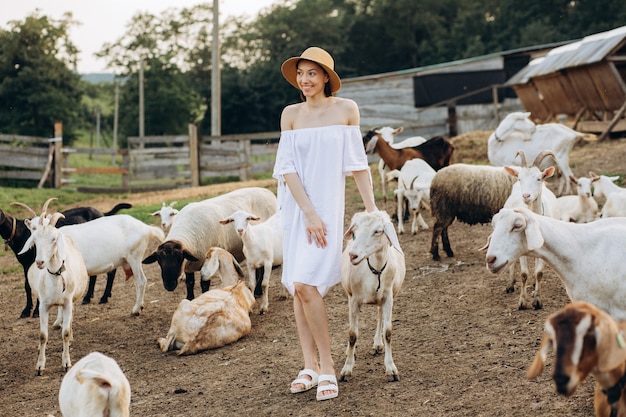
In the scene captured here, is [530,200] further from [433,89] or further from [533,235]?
[433,89]

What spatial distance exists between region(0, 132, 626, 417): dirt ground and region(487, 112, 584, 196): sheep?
3.70 meters

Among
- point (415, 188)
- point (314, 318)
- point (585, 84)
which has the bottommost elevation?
point (314, 318)

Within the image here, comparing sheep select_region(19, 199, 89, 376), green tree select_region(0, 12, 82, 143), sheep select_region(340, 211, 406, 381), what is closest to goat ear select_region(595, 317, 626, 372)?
sheep select_region(340, 211, 406, 381)

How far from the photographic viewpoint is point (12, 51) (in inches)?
1216

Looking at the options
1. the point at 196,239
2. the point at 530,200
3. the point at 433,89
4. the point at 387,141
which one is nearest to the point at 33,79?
the point at 433,89

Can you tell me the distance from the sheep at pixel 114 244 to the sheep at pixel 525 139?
6.67m

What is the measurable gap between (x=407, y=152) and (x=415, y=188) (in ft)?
6.83

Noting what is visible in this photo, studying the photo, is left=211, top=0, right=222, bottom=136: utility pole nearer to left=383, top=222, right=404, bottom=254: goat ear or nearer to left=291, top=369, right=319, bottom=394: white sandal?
left=291, top=369, right=319, bottom=394: white sandal

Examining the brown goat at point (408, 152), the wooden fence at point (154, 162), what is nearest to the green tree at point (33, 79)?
the wooden fence at point (154, 162)

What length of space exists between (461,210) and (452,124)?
17152 millimetres

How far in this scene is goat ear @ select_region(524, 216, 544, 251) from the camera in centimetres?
507

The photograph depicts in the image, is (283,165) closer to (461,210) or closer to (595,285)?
(595,285)

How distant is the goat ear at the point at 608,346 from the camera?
138 inches

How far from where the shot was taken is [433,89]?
95.7 feet
